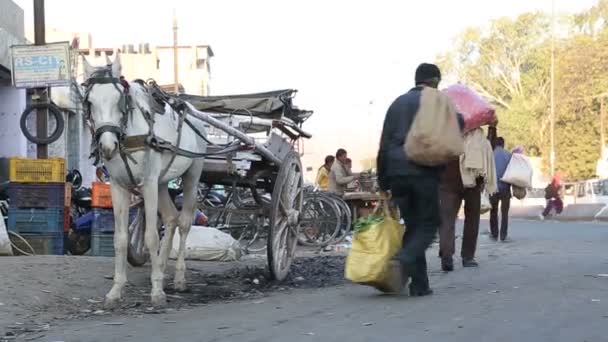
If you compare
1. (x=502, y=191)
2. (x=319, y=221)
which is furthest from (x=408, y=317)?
(x=502, y=191)

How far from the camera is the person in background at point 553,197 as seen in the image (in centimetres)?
3067

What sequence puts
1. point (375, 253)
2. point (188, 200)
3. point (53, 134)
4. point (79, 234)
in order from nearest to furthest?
1. point (375, 253)
2. point (188, 200)
3. point (79, 234)
4. point (53, 134)

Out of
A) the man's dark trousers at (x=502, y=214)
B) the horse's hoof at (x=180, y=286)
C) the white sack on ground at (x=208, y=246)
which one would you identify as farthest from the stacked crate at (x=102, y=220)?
the man's dark trousers at (x=502, y=214)

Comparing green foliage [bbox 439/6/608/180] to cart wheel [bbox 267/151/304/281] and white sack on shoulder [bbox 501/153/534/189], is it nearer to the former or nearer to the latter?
white sack on shoulder [bbox 501/153/534/189]

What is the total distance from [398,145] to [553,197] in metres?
25.9

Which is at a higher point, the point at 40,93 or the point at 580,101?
the point at 580,101

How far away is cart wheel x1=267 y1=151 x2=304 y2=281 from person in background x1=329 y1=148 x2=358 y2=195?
292 inches

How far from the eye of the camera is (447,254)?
9.03 metres

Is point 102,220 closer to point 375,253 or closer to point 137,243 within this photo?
point 137,243

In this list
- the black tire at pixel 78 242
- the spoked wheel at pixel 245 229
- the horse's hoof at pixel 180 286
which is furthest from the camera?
the spoked wheel at pixel 245 229

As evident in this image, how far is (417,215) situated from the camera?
22.3ft

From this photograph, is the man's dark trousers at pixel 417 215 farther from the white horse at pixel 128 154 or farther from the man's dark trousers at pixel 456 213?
the man's dark trousers at pixel 456 213

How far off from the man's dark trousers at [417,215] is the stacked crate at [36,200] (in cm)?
548

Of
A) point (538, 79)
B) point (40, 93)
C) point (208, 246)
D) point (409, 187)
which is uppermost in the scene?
point (538, 79)
